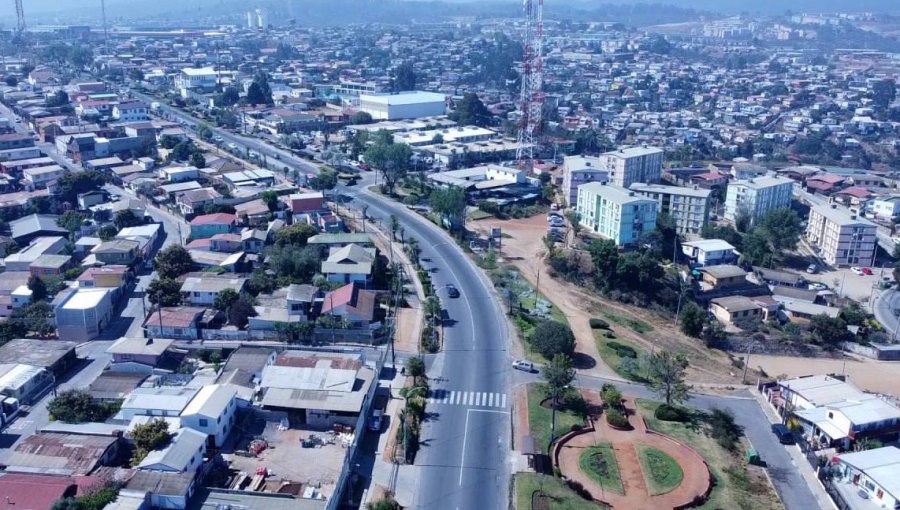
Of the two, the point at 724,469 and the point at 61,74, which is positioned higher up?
the point at 61,74

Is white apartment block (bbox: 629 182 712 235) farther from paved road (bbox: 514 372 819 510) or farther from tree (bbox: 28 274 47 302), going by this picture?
tree (bbox: 28 274 47 302)

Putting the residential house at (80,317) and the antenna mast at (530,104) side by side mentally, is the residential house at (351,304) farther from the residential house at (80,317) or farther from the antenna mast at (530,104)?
the antenna mast at (530,104)

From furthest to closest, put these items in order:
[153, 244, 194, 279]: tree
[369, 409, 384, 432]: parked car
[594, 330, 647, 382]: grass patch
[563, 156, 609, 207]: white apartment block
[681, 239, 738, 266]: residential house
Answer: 1. [563, 156, 609, 207]: white apartment block
2. [681, 239, 738, 266]: residential house
3. [153, 244, 194, 279]: tree
4. [594, 330, 647, 382]: grass patch
5. [369, 409, 384, 432]: parked car

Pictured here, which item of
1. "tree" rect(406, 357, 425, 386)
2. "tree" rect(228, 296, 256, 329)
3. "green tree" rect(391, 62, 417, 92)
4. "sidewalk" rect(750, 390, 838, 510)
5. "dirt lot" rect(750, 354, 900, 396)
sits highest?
"green tree" rect(391, 62, 417, 92)

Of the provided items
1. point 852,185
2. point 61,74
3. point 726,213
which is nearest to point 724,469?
point 726,213

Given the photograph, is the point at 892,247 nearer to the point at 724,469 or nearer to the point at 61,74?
the point at 724,469

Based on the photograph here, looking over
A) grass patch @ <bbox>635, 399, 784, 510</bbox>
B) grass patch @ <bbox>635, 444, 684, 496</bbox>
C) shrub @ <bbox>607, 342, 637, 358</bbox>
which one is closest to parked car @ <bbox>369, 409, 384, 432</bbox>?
grass patch @ <bbox>635, 444, 684, 496</bbox>

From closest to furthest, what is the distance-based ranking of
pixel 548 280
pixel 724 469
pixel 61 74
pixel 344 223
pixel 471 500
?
1. pixel 471 500
2. pixel 724 469
3. pixel 548 280
4. pixel 344 223
5. pixel 61 74
